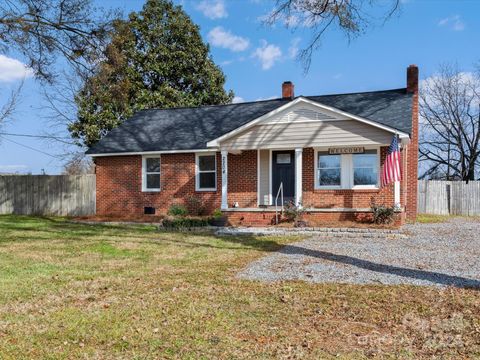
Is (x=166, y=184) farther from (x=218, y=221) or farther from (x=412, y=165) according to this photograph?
(x=412, y=165)

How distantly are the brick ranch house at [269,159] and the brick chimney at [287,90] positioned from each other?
1.66 ft

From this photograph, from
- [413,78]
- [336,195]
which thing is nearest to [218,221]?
[336,195]

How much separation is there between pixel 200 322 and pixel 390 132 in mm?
11446

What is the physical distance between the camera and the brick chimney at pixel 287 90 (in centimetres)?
2184

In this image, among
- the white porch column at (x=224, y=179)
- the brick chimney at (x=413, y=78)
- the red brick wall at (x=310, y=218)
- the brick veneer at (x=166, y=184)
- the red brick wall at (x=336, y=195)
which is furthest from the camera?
the brick chimney at (x=413, y=78)

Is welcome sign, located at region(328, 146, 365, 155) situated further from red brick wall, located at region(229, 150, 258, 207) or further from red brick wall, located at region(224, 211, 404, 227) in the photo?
red brick wall, located at region(229, 150, 258, 207)

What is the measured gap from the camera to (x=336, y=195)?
16.0 metres

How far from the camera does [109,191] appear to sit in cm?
2003

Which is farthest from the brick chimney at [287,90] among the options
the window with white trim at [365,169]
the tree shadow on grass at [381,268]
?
the tree shadow on grass at [381,268]

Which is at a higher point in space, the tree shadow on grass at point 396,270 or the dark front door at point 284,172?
the dark front door at point 284,172

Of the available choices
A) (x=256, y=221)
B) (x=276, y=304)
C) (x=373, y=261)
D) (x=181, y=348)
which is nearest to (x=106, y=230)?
(x=256, y=221)

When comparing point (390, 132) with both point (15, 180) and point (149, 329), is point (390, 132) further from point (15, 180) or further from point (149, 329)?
point (15, 180)

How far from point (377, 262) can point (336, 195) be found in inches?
296

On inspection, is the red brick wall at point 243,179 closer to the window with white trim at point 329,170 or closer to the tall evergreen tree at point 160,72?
the window with white trim at point 329,170
